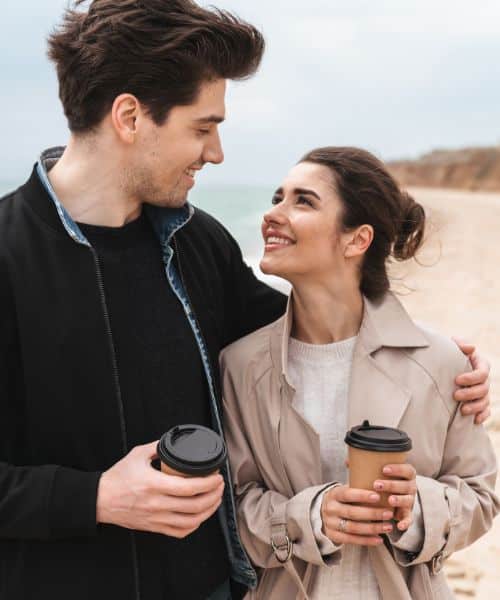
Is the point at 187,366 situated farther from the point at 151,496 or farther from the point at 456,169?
the point at 456,169

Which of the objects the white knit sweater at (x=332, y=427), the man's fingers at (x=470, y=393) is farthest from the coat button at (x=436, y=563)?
the man's fingers at (x=470, y=393)

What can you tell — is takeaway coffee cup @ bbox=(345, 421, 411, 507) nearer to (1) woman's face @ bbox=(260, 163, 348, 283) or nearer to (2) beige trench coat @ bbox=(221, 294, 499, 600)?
(2) beige trench coat @ bbox=(221, 294, 499, 600)

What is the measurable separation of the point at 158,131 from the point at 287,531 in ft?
4.40

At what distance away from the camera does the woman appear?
229 cm

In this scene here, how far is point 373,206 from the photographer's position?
9.02 feet

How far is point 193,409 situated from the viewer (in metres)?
2.43

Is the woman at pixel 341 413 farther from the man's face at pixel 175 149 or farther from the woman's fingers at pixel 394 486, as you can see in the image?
the man's face at pixel 175 149

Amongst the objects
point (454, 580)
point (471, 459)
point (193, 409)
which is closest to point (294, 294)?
point (193, 409)

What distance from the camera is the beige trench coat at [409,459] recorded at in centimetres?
233

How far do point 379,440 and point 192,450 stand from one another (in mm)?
509

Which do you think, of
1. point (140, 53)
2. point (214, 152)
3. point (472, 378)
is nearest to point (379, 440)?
point (472, 378)

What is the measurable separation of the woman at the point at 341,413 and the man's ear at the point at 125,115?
1.93 ft

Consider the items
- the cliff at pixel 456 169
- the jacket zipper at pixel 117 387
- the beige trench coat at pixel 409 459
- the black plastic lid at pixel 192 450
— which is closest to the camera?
the black plastic lid at pixel 192 450

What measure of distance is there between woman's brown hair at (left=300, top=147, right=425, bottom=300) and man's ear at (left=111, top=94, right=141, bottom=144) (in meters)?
0.71
